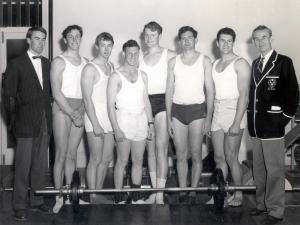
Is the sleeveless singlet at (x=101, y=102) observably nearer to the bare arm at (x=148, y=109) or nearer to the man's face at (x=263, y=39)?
the bare arm at (x=148, y=109)

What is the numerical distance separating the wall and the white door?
559mm

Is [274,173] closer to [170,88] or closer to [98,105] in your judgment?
[170,88]

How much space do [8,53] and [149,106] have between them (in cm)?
332

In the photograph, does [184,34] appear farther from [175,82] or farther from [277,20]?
[277,20]

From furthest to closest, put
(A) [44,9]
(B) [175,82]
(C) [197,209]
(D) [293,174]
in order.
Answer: (A) [44,9] → (D) [293,174] → (B) [175,82] → (C) [197,209]

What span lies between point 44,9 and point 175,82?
308 centimetres

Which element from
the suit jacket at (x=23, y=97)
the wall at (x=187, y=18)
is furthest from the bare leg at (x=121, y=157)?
the wall at (x=187, y=18)

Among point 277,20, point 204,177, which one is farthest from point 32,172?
point 277,20

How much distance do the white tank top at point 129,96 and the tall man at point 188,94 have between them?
0.29 m

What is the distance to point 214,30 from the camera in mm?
Result: 6082

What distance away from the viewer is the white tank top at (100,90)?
12.4 feet

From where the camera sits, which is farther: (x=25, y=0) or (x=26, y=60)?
(x=25, y=0)

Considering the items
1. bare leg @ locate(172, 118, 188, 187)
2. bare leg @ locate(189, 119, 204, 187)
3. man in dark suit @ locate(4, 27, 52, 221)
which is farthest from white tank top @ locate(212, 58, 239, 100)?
man in dark suit @ locate(4, 27, 52, 221)

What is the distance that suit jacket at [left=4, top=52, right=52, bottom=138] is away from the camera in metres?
3.74
